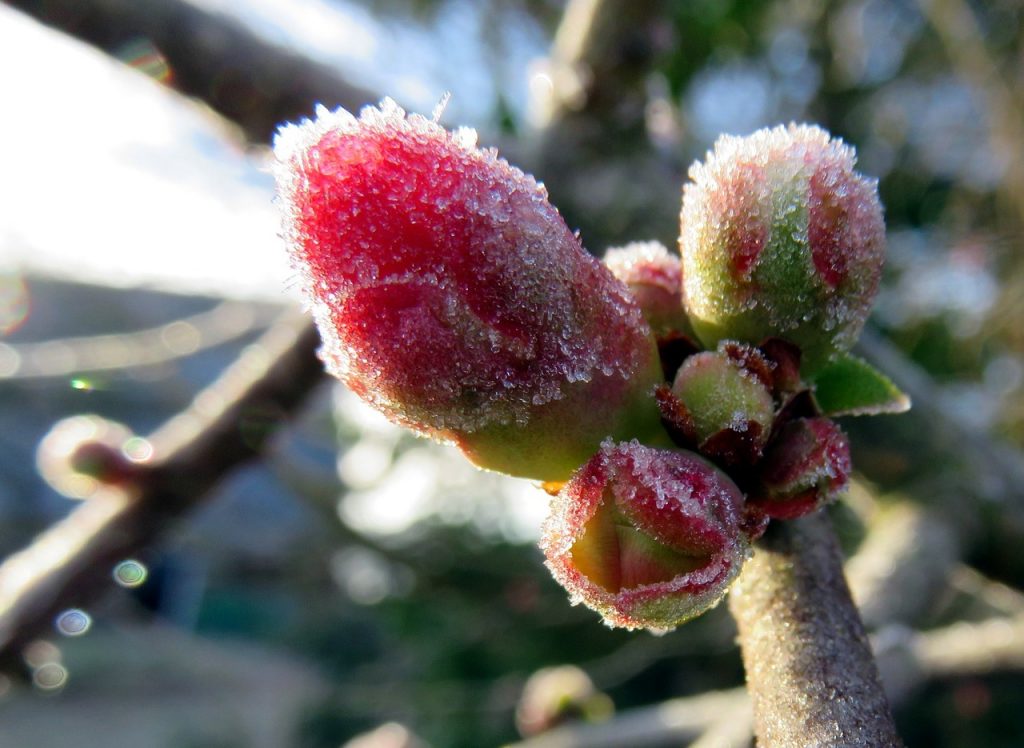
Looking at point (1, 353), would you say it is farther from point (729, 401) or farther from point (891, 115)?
point (891, 115)

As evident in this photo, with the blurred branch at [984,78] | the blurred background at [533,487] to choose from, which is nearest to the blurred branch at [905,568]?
the blurred background at [533,487]

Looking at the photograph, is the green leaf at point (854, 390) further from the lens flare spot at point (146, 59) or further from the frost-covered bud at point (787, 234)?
the lens flare spot at point (146, 59)

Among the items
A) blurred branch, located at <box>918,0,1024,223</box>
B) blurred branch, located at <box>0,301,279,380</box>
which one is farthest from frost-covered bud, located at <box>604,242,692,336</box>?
blurred branch, located at <box>918,0,1024,223</box>

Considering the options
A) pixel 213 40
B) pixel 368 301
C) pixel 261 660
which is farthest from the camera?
pixel 261 660

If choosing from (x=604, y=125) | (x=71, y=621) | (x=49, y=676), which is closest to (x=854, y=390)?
(x=604, y=125)

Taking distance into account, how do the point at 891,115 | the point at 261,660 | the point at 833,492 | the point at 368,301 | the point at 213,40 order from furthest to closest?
the point at 261,660 → the point at 891,115 → the point at 213,40 → the point at 833,492 → the point at 368,301

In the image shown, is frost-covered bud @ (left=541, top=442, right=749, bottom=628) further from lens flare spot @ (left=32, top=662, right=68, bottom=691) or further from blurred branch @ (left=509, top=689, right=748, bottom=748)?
lens flare spot @ (left=32, top=662, right=68, bottom=691)

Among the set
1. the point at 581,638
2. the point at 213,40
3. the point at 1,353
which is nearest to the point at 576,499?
the point at 213,40
